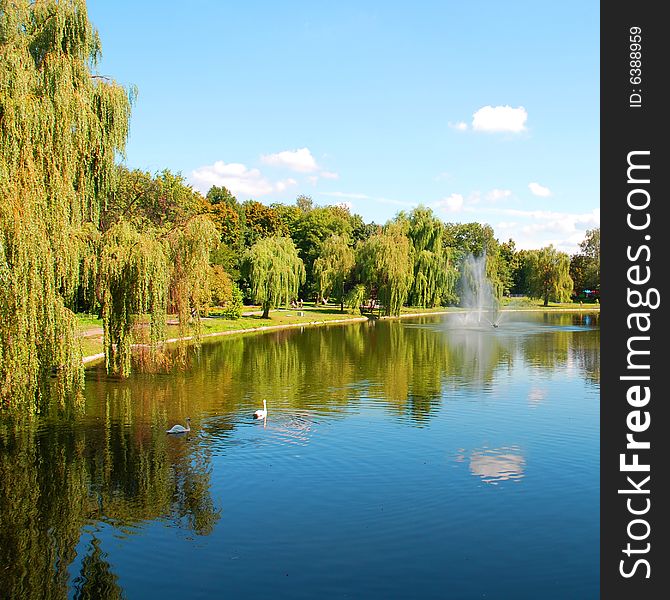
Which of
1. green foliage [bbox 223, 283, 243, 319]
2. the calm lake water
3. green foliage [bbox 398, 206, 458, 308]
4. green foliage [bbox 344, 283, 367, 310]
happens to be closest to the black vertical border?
the calm lake water

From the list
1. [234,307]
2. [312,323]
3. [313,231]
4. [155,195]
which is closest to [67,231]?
[155,195]

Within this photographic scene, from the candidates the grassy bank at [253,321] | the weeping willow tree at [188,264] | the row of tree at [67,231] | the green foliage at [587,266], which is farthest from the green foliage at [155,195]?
the green foliage at [587,266]

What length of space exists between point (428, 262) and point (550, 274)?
97.0 feet

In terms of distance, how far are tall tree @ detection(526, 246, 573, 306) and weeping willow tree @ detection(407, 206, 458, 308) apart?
2122cm

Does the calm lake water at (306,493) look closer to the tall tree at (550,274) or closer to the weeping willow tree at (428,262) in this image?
the weeping willow tree at (428,262)

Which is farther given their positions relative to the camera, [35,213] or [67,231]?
[67,231]

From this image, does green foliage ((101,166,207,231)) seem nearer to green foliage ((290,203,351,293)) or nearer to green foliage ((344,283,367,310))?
green foliage ((344,283,367,310))

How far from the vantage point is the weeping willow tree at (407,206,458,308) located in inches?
2717

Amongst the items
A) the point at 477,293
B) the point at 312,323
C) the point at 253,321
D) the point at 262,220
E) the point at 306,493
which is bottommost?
the point at 306,493

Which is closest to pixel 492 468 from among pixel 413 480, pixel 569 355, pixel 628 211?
pixel 413 480

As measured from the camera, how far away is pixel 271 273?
54.3 meters

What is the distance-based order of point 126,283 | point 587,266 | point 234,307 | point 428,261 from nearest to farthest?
point 126,283
point 234,307
point 428,261
point 587,266

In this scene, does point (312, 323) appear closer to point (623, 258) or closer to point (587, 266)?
point (623, 258)

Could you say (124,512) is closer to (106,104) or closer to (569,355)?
(106,104)
